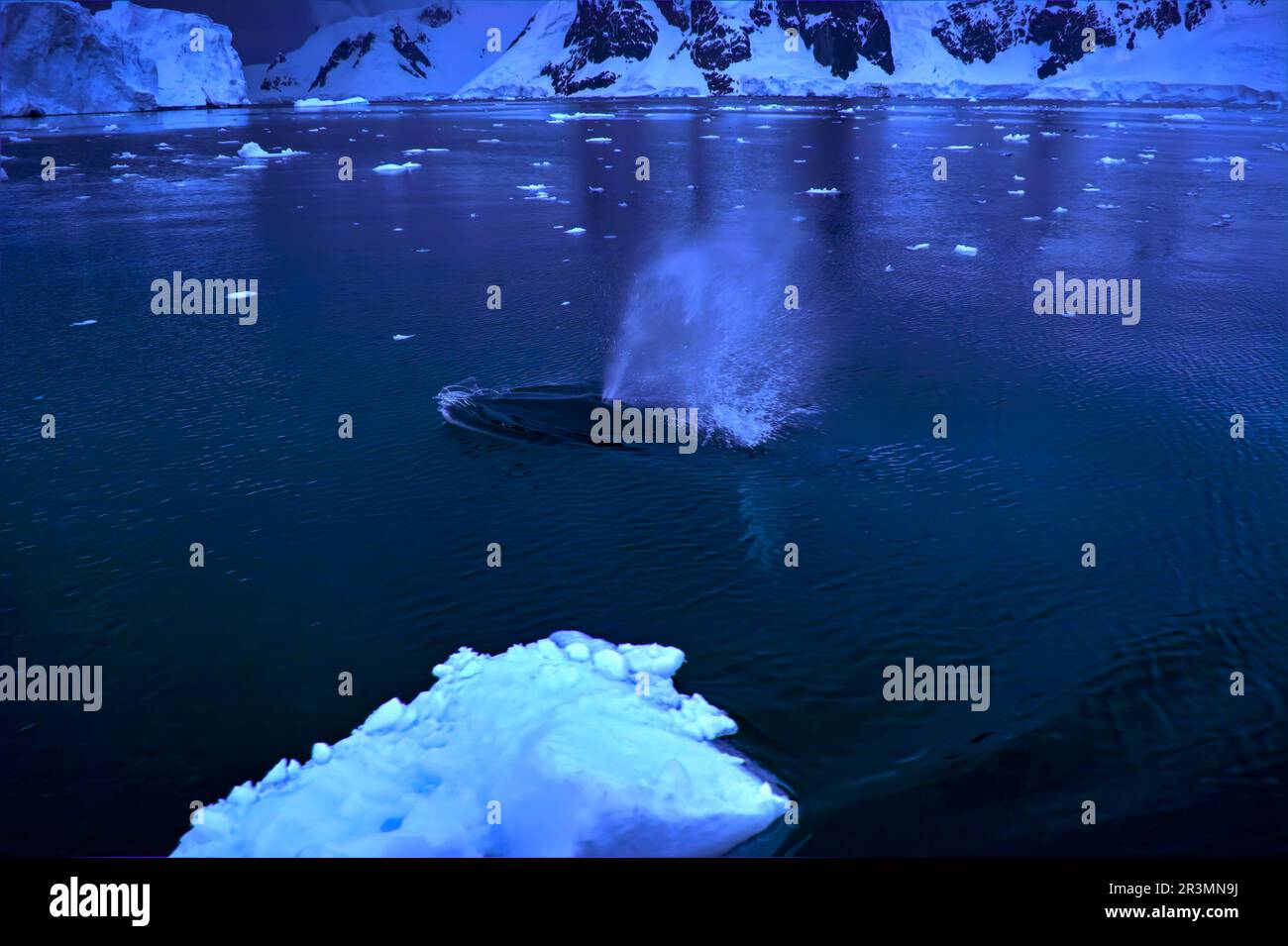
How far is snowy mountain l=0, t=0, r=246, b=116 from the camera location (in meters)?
102

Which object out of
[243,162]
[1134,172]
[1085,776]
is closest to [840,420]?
[1085,776]

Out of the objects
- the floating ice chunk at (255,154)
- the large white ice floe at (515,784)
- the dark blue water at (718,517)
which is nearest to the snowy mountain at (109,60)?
the floating ice chunk at (255,154)

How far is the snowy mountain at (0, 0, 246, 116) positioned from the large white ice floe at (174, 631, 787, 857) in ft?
377

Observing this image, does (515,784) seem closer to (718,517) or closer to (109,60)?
(718,517)

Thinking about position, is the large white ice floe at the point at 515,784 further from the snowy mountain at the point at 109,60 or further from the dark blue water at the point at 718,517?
the snowy mountain at the point at 109,60

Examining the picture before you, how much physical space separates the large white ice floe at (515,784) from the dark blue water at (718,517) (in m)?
0.54

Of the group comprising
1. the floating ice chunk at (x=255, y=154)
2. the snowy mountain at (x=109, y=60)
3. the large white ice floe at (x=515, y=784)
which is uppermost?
the snowy mountain at (x=109, y=60)

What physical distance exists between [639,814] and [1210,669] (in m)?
7.68

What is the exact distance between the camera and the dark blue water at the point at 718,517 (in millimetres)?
10539

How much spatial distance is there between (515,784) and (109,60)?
131m

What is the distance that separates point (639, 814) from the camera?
916 centimetres

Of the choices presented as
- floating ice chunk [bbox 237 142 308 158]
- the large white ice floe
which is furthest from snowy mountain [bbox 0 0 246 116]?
the large white ice floe

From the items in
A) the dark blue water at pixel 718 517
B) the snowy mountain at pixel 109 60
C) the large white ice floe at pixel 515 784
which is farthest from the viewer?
the snowy mountain at pixel 109 60
